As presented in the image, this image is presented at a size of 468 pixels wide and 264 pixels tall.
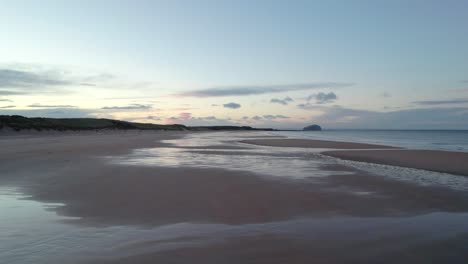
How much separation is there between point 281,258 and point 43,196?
24.1 feet

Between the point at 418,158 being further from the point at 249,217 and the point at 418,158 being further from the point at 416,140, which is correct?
the point at 416,140

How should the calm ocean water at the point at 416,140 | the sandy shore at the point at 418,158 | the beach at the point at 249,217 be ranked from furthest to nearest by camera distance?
the calm ocean water at the point at 416,140 < the sandy shore at the point at 418,158 < the beach at the point at 249,217

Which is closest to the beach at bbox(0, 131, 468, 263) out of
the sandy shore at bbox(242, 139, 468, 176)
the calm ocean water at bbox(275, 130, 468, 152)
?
the sandy shore at bbox(242, 139, 468, 176)

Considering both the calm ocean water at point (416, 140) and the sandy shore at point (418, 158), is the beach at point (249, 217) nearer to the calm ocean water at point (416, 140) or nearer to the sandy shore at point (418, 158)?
the sandy shore at point (418, 158)

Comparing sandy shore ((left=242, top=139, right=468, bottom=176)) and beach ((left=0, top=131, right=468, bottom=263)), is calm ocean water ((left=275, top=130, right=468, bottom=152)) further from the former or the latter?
beach ((left=0, top=131, right=468, bottom=263))

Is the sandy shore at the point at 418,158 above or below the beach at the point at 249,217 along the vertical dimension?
above

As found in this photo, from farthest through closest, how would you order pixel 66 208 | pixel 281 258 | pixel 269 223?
pixel 66 208 < pixel 269 223 < pixel 281 258

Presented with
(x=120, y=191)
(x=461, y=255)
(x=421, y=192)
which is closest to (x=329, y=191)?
(x=421, y=192)

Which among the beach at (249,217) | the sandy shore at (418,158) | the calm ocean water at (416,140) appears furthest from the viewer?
the calm ocean water at (416,140)

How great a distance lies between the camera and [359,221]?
22.7ft

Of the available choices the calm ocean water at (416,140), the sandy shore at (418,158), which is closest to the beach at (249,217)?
the sandy shore at (418,158)

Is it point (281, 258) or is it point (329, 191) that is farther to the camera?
point (329, 191)

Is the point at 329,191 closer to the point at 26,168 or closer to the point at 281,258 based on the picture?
the point at 281,258

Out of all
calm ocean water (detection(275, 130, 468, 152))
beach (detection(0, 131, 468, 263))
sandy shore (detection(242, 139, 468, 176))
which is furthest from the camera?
calm ocean water (detection(275, 130, 468, 152))
